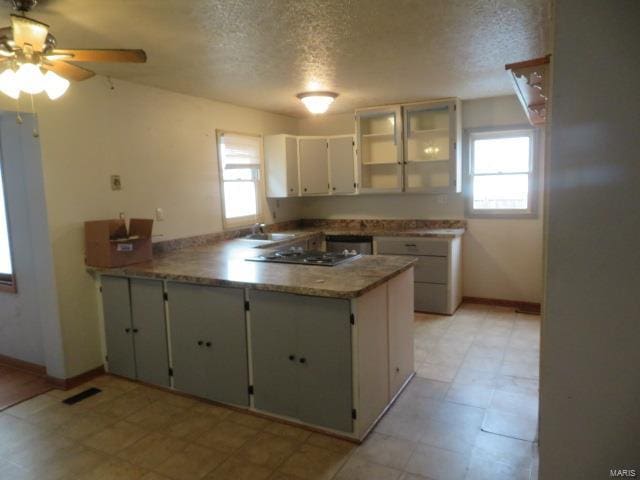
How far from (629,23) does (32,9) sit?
8.08 feet

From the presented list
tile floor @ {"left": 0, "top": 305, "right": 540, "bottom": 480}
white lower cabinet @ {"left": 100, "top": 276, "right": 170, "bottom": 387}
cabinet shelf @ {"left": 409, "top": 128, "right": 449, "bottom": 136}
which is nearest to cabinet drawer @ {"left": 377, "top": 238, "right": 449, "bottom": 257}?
cabinet shelf @ {"left": 409, "top": 128, "right": 449, "bottom": 136}

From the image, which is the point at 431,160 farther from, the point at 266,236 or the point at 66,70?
the point at 66,70

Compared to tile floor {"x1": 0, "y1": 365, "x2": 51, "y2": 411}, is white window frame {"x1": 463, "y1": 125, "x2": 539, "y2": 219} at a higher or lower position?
higher

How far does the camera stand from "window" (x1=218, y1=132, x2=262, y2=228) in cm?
457

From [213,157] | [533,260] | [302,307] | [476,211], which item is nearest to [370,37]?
[302,307]

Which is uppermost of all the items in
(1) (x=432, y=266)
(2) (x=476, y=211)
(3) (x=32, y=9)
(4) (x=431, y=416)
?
(3) (x=32, y=9)

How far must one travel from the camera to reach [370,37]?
262 cm

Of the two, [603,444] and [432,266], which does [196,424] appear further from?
[432,266]

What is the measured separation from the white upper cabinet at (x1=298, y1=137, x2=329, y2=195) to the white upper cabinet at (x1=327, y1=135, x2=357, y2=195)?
0.08 m

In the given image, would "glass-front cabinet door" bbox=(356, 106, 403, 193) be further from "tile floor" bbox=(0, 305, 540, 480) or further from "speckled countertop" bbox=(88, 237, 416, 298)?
"tile floor" bbox=(0, 305, 540, 480)

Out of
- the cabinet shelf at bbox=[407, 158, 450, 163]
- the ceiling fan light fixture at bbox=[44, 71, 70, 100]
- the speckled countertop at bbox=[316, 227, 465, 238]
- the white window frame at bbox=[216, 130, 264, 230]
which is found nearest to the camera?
the ceiling fan light fixture at bbox=[44, 71, 70, 100]

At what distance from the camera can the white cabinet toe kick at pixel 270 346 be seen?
239cm

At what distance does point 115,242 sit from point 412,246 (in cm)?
298

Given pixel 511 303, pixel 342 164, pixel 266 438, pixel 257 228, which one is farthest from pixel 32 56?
pixel 511 303
